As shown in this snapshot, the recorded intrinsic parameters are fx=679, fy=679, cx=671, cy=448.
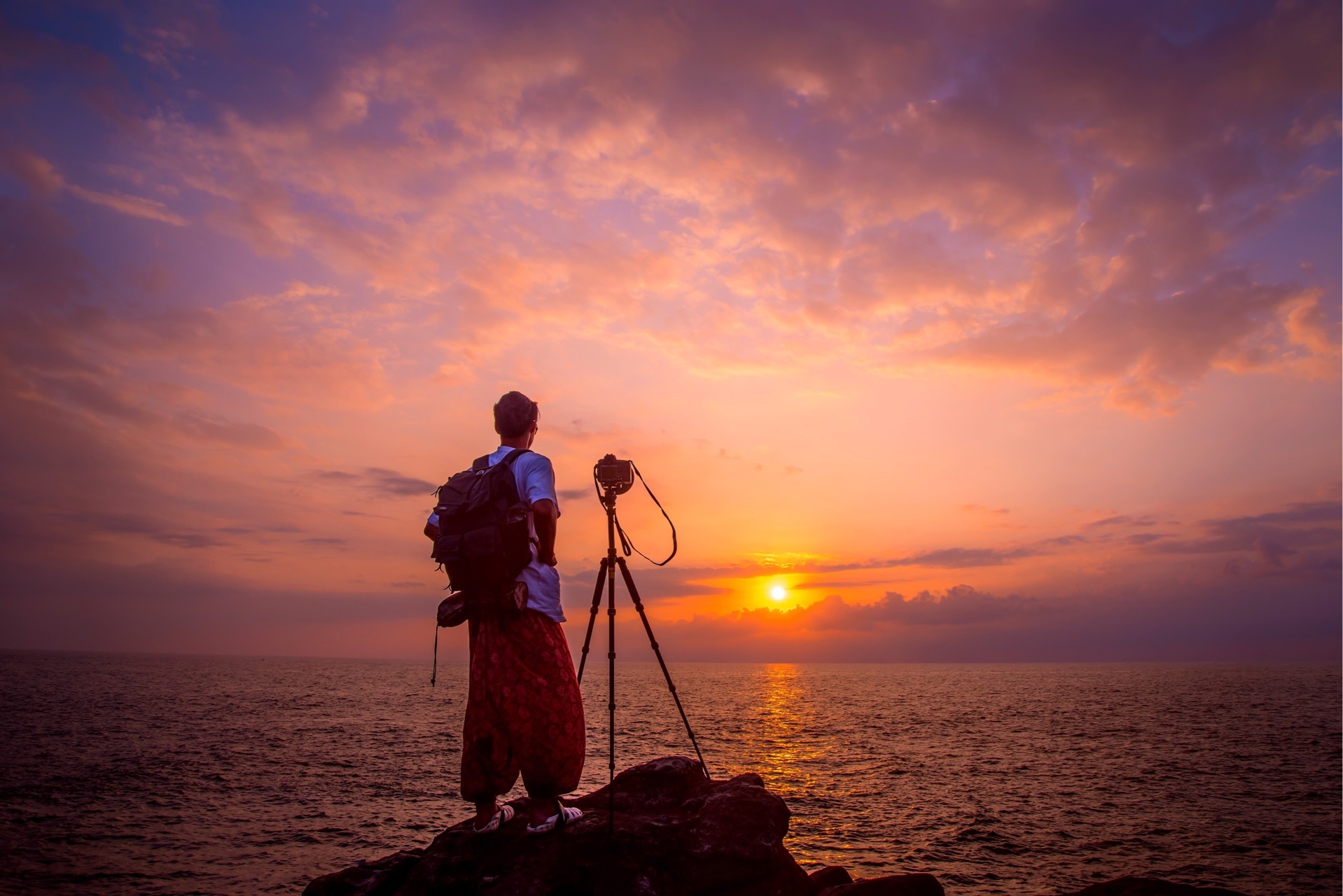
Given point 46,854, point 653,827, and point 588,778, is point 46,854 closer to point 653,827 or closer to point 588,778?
point 588,778

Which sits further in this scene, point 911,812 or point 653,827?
point 911,812

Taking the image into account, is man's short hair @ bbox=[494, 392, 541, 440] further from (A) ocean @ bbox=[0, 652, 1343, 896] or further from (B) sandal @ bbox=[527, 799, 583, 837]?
(A) ocean @ bbox=[0, 652, 1343, 896]

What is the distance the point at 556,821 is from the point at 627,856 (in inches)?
24.8

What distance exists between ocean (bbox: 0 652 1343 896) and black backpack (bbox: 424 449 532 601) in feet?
27.2

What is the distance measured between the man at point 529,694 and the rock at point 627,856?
8.6 inches

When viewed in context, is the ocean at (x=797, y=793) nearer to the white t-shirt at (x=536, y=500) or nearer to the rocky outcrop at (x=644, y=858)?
the rocky outcrop at (x=644, y=858)

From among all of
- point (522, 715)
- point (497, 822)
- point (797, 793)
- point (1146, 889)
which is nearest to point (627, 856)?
point (497, 822)

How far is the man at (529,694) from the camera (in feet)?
16.9

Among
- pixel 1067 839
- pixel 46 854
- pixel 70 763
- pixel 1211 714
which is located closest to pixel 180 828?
pixel 46 854

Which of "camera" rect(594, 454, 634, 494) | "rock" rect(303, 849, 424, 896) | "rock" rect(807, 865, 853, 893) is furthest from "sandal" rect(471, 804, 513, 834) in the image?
"rock" rect(807, 865, 853, 893)

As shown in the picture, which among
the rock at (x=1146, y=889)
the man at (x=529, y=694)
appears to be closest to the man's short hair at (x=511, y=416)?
the man at (x=529, y=694)

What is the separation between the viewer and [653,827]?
5840 millimetres

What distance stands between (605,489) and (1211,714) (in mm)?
55614

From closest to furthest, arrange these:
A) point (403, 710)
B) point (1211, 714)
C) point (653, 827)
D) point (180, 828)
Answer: point (653, 827) → point (180, 828) → point (403, 710) → point (1211, 714)
